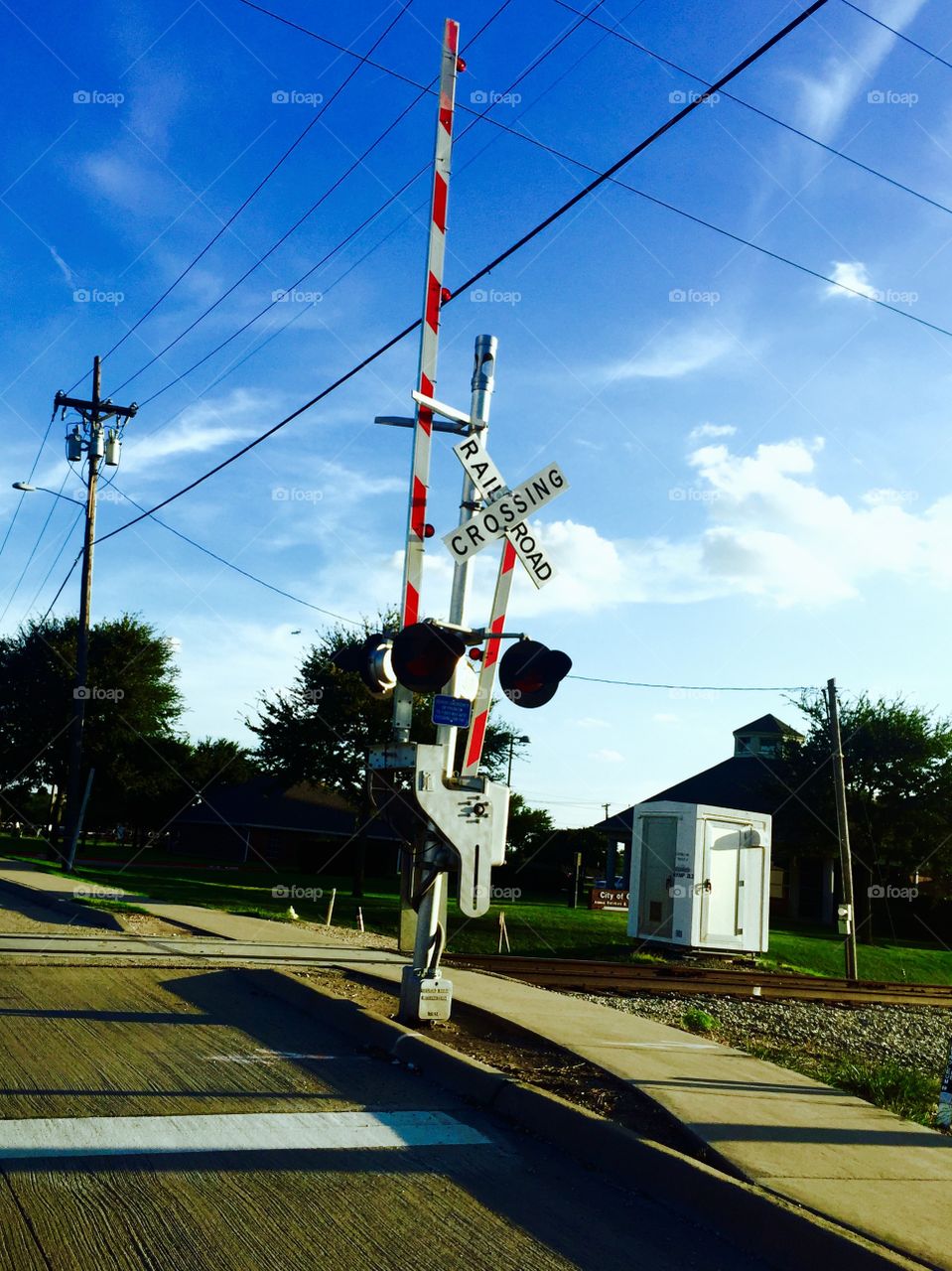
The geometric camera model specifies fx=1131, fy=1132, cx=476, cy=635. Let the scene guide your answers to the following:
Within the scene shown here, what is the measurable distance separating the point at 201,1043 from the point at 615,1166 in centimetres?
299

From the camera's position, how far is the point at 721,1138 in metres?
5.25

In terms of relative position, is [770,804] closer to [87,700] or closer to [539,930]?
→ [539,930]

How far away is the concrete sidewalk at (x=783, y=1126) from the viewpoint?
4.46m

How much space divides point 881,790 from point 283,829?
3561 centimetres

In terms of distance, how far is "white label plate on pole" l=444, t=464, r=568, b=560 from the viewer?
24.3ft

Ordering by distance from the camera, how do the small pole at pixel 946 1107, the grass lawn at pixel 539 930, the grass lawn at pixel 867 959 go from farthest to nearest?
the grass lawn at pixel 867 959 < the grass lawn at pixel 539 930 < the small pole at pixel 946 1107

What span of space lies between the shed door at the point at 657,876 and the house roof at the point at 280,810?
37287mm

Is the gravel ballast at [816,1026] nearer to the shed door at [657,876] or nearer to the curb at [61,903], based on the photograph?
the curb at [61,903]

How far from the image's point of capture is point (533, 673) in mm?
7922

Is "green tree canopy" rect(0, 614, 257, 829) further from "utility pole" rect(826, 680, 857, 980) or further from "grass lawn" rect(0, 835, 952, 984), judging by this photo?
"utility pole" rect(826, 680, 857, 980)

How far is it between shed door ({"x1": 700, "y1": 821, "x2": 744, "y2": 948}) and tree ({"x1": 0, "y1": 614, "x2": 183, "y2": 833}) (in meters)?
25.0

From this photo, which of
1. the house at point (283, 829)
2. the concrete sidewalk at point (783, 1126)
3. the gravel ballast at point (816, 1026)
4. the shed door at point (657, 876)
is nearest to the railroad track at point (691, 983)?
the gravel ballast at point (816, 1026)

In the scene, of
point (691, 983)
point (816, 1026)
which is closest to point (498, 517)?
point (816, 1026)

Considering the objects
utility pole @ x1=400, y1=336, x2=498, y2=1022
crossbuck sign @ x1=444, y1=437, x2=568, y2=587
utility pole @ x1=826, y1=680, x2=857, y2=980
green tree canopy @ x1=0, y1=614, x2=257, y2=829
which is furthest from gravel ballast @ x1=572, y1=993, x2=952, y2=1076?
green tree canopy @ x1=0, y1=614, x2=257, y2=829
